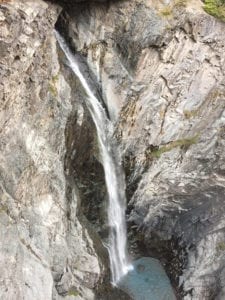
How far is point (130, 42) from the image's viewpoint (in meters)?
15.7

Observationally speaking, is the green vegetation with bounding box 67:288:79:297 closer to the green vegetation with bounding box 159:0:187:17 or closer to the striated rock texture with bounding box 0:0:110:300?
the striated rock texture with bounding box 0:0:110:300

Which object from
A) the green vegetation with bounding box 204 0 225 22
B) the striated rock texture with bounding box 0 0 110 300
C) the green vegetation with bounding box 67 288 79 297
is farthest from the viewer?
the green vegetation with bounding box 204 0 225 22

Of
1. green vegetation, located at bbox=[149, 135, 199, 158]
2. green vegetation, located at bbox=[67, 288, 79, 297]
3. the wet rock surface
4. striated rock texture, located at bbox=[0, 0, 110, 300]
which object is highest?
striated rock texture, located at bbox=[0, 0, 110, 300]

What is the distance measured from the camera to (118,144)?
16266 millimetres

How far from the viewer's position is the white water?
1513 cm

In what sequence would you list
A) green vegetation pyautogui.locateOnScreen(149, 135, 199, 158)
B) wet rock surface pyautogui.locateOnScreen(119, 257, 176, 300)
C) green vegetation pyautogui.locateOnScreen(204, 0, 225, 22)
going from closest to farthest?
wet rock surface pyautogui.locateOnScreen(119, 257, 176, 300)
green vegetation pyautogui.locateOnScreen(204, 0, 225, 22)
green vegetation pyautogui.locateOnScreen(149, 135, 199, 158)

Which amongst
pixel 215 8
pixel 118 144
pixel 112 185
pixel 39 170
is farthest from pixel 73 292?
pixel 215 8

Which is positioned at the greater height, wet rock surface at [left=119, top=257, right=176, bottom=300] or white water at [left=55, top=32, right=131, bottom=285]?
white water at [left=55, top=32, right=131, bottom=285]

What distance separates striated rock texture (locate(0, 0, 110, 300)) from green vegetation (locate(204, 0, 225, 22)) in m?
5.71

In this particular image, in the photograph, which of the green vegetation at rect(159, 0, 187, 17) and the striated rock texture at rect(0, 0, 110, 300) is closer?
the striated rock texture at rect(0, 0, 110, 300)

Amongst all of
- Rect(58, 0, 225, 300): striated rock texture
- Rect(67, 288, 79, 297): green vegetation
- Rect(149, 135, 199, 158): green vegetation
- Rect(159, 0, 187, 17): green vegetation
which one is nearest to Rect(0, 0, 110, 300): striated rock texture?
Rect(67, 288, 79, 297): green vegetation

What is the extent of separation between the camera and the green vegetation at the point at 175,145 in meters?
17.0

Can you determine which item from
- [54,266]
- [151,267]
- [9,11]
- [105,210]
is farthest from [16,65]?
[151,267]

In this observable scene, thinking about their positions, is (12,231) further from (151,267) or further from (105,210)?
(151,267)
